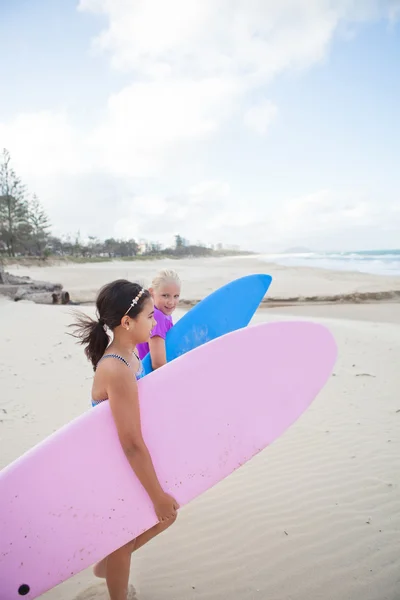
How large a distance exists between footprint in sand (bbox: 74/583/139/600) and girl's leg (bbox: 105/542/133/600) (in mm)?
214

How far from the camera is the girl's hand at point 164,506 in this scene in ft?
4.25

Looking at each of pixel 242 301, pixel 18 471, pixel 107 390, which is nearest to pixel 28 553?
pixel 18 471

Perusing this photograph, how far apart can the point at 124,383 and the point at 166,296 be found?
3.28 feet

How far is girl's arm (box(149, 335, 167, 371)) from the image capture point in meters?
2.05

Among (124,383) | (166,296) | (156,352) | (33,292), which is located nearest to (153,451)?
(124,383)

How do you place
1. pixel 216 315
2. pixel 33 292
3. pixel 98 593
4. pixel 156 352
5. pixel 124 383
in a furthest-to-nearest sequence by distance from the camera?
pixel 33 292 < pixel 216 315 < pixel 156 352 < pixel 98 593 < pixel 124 383

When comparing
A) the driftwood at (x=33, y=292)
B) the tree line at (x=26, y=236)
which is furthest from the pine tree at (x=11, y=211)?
the driftwood at (x=33, y=292)

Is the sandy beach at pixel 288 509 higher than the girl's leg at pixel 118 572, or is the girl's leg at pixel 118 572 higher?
the girl's leg at pixel 118 572

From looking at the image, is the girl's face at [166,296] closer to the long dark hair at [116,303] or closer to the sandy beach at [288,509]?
the long dark hair at [116,303]

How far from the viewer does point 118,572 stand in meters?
1.39

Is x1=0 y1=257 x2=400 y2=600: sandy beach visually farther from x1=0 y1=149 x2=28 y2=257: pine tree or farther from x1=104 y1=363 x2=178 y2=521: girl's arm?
x1=0 y1=149 x2=28 y2=257: pine tree

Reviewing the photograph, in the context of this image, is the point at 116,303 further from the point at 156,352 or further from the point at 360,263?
the point at 360,263

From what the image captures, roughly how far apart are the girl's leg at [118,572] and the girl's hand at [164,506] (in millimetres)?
219

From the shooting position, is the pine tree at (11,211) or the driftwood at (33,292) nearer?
the driftwood at (33,292)
